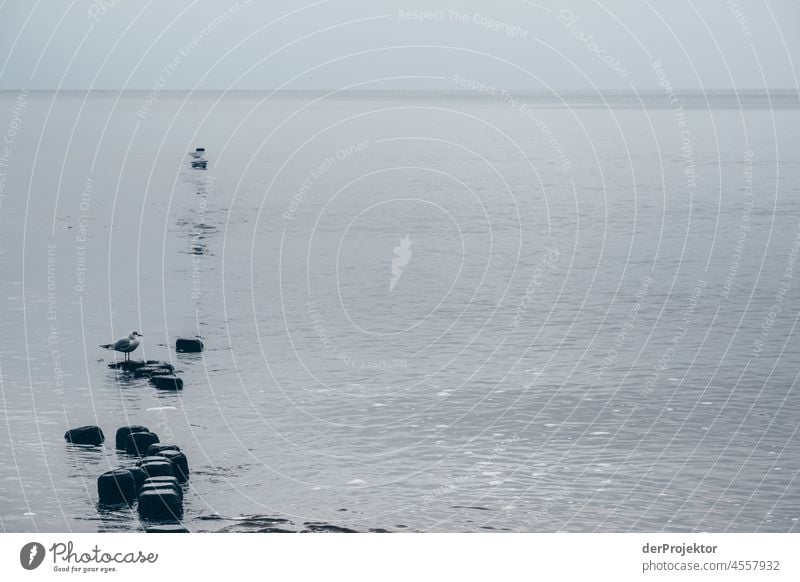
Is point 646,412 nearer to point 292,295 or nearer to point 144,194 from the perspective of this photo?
point 292,295

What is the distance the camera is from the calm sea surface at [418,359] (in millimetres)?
24297

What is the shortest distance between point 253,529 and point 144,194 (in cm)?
7009

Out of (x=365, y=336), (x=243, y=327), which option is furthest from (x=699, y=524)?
(x=243, y=327)

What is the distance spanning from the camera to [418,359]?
118 feet
